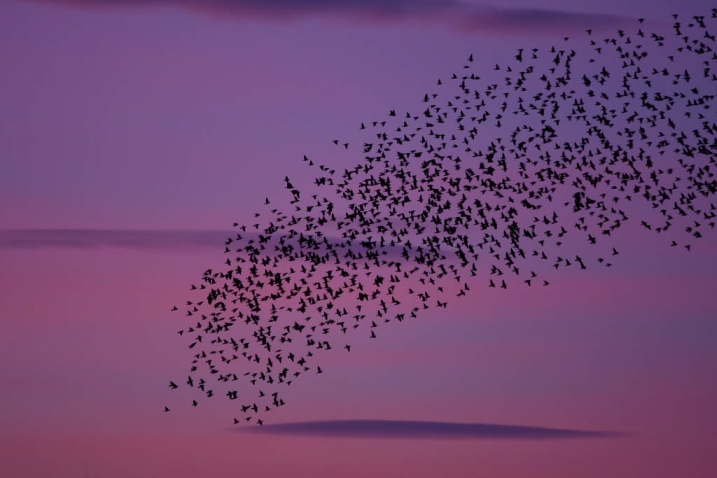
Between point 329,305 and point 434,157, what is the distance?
342 inches

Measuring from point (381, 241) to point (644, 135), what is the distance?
12.5m

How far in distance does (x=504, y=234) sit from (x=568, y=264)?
3112 mm

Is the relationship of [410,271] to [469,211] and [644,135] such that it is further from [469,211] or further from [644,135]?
[644,135]

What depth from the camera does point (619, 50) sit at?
51.1 metres

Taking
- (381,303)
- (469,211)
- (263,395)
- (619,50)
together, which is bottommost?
(263,395)

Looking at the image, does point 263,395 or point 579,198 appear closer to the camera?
point 263,395

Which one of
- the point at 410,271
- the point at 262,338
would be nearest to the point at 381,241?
the point at 410,271

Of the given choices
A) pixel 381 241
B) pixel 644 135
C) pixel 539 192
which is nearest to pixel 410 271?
pixel 381 241

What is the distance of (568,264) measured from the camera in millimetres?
51312

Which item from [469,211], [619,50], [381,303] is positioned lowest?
[381,303]

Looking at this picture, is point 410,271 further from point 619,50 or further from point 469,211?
point 619,50

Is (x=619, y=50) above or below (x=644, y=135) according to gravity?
above

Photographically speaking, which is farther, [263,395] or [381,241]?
[381,241]

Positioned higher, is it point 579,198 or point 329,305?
point 579,198
